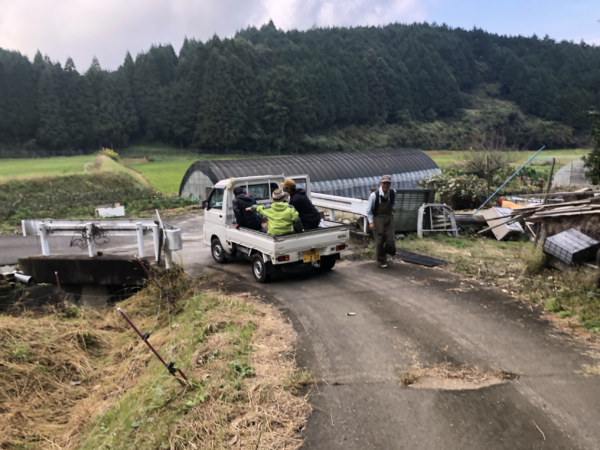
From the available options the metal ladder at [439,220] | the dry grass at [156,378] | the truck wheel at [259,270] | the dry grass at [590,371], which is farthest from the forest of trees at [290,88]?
the dry grass at [590,371]

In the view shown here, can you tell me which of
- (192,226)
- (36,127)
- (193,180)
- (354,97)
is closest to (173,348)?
(192,226)

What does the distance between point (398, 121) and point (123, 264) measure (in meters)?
85.1

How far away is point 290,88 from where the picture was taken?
71.3 meters

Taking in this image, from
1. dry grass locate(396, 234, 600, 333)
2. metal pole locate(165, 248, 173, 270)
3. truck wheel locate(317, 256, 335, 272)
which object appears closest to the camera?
dry grass locate(396, 234, 600, 333)

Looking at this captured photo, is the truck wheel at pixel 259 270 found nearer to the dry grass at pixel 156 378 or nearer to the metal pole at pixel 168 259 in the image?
the dry grass at pixel 156 378

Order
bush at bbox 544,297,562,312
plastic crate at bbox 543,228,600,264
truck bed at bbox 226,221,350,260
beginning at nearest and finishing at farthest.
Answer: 1. bush at bbox 544,297,562,312
2. plastic crate at bbox 543,228,600,264
3. truck bed at bbox 226,221,350,260

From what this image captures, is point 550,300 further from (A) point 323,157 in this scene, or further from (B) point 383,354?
(A) point 323,157

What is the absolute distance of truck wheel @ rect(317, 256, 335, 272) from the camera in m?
8.98

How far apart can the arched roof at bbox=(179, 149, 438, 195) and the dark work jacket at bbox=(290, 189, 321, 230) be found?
14236 mm

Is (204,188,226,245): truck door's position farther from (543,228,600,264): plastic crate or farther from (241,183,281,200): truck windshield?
(543,228,600,264): plastic crate

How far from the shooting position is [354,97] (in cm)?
8375

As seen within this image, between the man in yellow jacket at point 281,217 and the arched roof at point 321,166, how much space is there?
14730mm

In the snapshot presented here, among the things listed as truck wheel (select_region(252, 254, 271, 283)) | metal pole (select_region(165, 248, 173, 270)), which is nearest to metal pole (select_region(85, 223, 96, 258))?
metal pole (select_region(165, 248, 173, 270))

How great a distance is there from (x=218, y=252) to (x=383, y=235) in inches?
152
